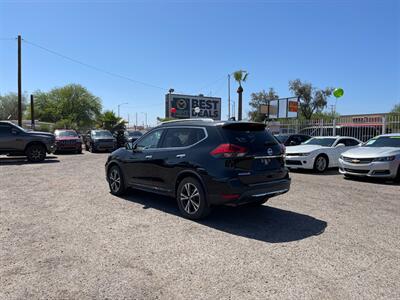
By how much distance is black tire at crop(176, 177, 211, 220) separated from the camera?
222 inches

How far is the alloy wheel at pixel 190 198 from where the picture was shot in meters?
5.77

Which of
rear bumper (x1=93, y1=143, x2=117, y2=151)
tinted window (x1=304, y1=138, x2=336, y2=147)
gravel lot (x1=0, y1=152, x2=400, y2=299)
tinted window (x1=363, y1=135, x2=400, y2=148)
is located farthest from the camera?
rear bumper (x1=93, y1=143, x2=117, y2=151)

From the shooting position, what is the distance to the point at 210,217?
610 centimetres

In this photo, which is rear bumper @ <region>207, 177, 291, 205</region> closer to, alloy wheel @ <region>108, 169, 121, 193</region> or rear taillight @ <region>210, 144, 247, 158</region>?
rear taillight @ <region>210, 144, 247, 158</region>

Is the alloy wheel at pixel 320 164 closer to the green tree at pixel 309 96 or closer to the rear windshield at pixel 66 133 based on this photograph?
the rear windshield at pixel 66 133

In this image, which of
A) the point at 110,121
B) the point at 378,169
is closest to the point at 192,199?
the point at 378,169

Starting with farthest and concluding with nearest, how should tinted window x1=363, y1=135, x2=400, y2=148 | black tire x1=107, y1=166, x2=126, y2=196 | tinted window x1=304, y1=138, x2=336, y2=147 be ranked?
tinted window x1=304, y1=138, x2=336, y2=147 → tinted window x1=363, y1=135, x2=400, y2=148 → black tire x1=107, y1=166, x2=126, y2=196

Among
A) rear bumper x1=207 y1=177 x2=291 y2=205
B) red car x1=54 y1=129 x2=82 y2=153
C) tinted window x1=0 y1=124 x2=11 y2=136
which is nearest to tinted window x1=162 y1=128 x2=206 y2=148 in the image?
rear bumper x1=207 y1=177 x2=291 y2=205

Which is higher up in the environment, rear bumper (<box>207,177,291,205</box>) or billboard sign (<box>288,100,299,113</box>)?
billboard sign (<box>288,100,299,113</box>)

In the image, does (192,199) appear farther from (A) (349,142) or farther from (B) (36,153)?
(B) (36,153)

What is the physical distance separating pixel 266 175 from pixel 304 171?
841 centimetres

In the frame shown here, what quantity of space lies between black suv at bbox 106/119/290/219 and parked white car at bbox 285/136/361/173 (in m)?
6.85

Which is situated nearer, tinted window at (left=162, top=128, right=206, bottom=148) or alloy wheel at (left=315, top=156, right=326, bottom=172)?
tinted window at (left=162, top=128, right=206, bottom=148)

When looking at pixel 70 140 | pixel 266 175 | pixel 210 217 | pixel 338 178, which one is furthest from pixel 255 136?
pixel 70 140
